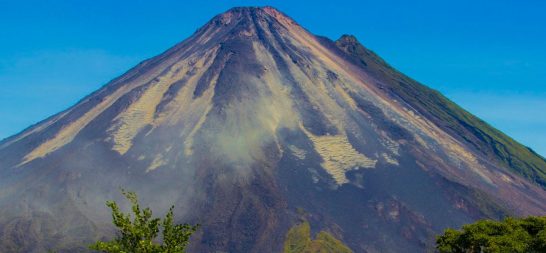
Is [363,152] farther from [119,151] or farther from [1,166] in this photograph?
[1,166]

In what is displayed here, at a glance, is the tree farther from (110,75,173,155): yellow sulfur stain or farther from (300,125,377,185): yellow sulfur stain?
(110,75,173,155): yellow sulfur stain

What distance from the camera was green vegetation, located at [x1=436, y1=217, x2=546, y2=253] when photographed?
1593 inches

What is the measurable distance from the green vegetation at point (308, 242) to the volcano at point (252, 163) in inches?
59.7

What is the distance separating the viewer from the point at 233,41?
604ft

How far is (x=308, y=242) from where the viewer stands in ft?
A: 364

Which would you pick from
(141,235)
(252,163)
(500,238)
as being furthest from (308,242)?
(141,235)

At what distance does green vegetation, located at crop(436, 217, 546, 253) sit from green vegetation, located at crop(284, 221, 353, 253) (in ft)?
201

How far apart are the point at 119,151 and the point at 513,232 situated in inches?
4330

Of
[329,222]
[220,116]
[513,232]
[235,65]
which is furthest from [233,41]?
[513,232]

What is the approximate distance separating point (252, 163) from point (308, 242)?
28.2 m

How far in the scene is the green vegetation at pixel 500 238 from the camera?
133 ft

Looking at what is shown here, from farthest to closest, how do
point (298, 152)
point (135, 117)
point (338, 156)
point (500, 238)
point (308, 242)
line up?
point (135, 117), point (338, 156), point (298, 152), point (308, 242), point (500, 238)

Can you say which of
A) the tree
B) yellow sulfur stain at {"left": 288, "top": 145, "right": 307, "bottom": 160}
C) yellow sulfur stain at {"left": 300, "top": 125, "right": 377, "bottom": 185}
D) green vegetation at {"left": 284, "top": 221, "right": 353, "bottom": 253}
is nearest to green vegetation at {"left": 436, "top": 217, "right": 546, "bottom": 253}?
the tree

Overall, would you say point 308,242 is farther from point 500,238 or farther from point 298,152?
point 500,238
